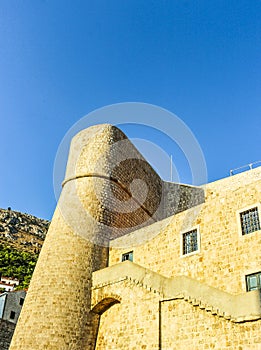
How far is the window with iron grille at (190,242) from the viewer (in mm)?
17938

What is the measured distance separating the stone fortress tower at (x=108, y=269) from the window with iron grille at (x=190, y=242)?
1.23 ft

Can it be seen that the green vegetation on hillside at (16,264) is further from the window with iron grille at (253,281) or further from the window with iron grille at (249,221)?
the window with iron grille at (253,281)

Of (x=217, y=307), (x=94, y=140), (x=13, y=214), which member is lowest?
(x=217, y=307)

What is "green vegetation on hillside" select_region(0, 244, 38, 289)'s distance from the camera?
66.8 metres

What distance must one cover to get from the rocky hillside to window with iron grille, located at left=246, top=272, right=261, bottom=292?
79.0 m

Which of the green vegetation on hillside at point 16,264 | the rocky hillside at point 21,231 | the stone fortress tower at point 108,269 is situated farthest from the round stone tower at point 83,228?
the rocky hillside at point 21,231

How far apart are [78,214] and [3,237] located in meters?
77.0

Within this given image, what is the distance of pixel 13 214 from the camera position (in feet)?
352

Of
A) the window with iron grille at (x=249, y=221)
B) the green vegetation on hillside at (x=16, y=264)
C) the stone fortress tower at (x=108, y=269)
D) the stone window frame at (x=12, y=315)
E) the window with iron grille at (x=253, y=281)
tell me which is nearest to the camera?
the stone fortress tower at (x=108, y=269)

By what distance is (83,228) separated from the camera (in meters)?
20.3

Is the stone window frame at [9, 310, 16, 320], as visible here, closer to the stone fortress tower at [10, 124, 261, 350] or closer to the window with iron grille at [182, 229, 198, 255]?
the stone fortress tower at [10, 124, 261, 350]

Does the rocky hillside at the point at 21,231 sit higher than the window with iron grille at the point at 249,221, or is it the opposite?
the rocky hillside at the point at 21,231

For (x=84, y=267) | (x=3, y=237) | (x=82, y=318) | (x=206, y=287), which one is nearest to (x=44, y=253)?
(x=84, y=267)

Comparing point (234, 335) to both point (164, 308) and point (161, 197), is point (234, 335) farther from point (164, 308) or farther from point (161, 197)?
point (161, 197)
